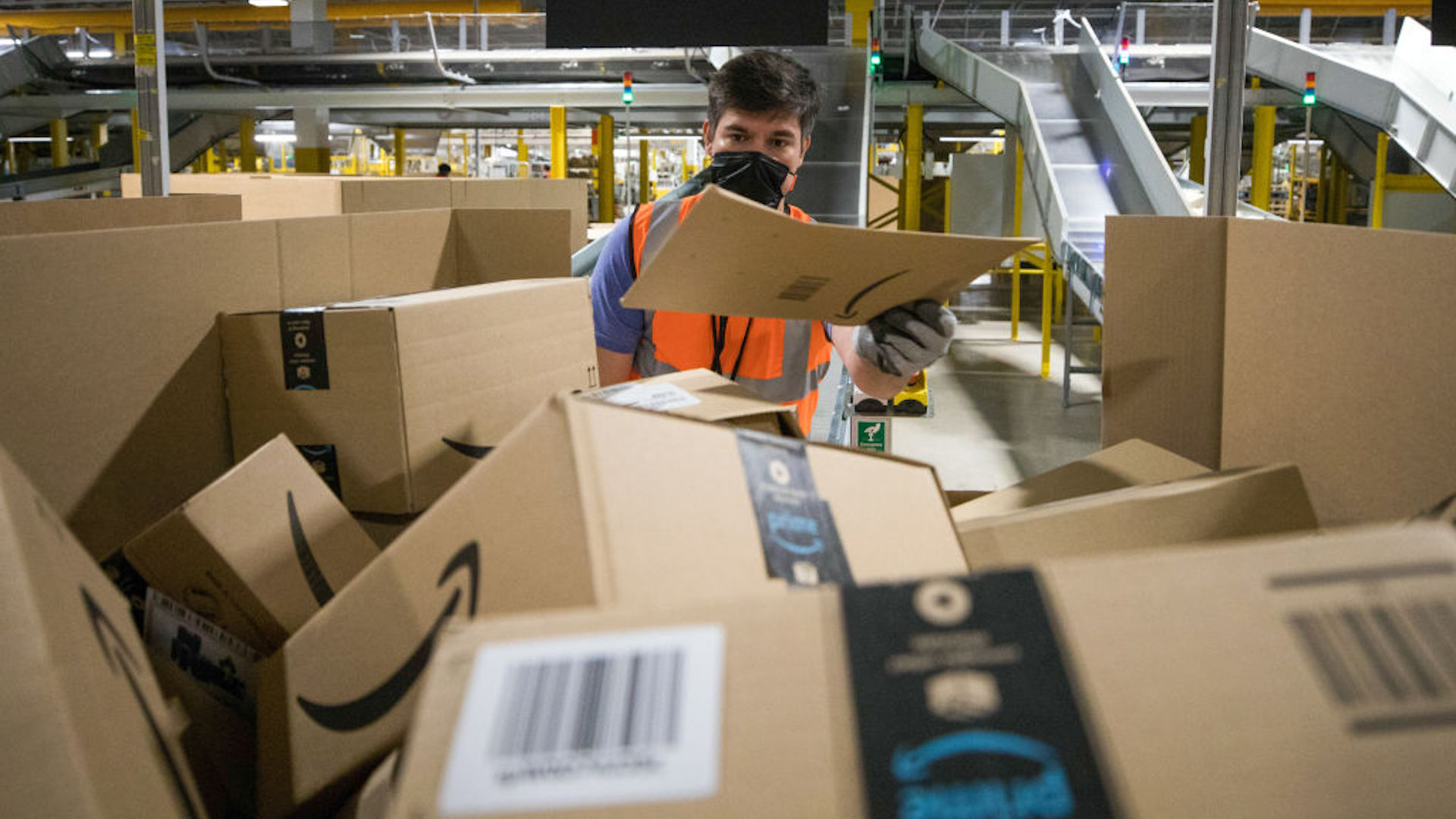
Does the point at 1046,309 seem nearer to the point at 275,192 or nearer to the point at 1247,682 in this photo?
the point at 275,192

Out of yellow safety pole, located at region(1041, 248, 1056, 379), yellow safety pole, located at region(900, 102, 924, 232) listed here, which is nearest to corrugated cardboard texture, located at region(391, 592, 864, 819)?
yellow safety pole, located at region(1041, 248, 1056, 379)

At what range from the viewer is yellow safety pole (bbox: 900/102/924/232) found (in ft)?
36.5

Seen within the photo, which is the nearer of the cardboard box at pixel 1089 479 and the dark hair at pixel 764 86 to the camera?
the cardboard box at pixel 1089 479

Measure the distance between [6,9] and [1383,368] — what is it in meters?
24.7

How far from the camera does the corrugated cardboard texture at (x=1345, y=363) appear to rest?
1.19 metres

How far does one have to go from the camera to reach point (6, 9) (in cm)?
2011

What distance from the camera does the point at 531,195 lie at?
671 cm

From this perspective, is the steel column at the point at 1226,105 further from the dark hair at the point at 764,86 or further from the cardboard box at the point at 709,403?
the cardboard box at the point at 709,403

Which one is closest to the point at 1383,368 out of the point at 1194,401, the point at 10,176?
the point at 1194,401

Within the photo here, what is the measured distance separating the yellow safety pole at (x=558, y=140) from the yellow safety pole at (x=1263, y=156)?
25.8ft

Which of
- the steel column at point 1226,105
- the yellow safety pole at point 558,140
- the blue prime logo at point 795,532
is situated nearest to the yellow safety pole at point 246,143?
the yellow safety pole at point 558,140

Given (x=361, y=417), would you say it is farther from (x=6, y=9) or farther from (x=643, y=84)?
(x=6, y=9)

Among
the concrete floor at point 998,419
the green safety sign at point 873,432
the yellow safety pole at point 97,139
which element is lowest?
the concrete floor at point 998,419

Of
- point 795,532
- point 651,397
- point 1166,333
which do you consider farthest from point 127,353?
point 1166,333
